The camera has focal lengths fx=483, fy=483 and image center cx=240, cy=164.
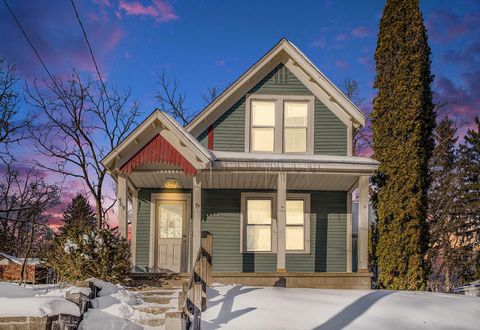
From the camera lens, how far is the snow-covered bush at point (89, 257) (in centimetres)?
984

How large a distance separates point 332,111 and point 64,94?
55.7 feet

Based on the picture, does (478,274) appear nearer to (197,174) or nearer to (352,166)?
(352,166)

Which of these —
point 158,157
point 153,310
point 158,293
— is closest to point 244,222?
point 158,157

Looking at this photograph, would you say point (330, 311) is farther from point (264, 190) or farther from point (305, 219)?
point (264, 190)

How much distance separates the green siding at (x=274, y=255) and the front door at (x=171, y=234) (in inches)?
29.3

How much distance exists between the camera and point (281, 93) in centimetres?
1482

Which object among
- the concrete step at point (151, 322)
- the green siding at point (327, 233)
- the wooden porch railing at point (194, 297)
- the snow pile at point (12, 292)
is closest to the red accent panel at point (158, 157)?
the wooden porch railing at point (194, 297)

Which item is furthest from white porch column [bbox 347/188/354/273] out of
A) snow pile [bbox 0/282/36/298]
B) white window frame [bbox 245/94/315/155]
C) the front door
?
snow pile [bbox 0/282/36/298]

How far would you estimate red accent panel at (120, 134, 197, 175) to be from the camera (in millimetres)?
11992

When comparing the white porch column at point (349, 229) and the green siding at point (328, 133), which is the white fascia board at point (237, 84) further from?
the white porch column at point (349, 229)

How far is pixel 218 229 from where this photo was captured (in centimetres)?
1484

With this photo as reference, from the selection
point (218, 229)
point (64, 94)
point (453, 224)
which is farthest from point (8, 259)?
point (453, 224)

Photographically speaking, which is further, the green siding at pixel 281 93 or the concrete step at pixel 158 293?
the green siding at pixel 281 93

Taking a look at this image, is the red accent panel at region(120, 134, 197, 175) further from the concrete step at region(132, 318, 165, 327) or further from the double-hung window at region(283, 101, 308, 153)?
the concrete step at region(132, 318, 165, 327)
